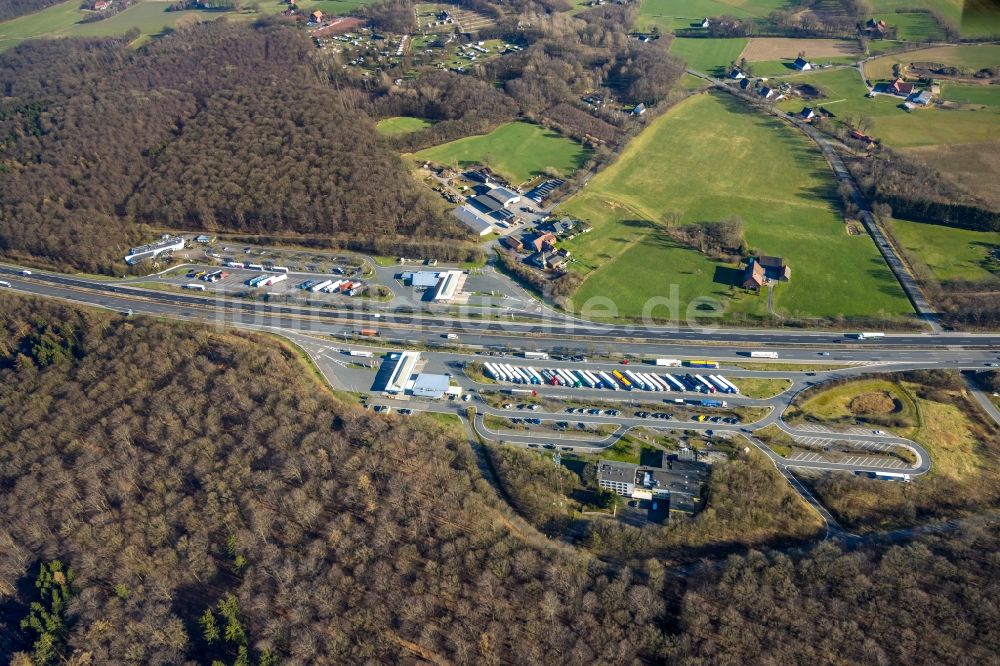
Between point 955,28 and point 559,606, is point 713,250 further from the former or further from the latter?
point 955,28

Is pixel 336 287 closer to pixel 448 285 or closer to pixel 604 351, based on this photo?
pixel 448 285

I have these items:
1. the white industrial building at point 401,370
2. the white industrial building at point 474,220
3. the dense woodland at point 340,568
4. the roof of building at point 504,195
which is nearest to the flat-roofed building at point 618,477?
the dense woodland at point 340,568

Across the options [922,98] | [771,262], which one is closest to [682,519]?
[771,262]

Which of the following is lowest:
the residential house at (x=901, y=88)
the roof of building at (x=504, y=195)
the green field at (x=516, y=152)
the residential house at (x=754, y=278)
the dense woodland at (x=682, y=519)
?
the dense woodland at (x=682, y=519)

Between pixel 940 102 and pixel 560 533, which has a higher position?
pixel 940 102

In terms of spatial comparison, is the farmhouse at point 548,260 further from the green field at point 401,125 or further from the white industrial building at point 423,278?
the green field at point 401,125

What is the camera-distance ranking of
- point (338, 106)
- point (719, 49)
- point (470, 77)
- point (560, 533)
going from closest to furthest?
1. point (560, 533)
2. point (338, 106)
3. point (470, 77)
4. point (719, 49)

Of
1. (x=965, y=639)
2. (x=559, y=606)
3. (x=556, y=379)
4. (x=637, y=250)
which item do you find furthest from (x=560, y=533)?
(x=637, y=250)
